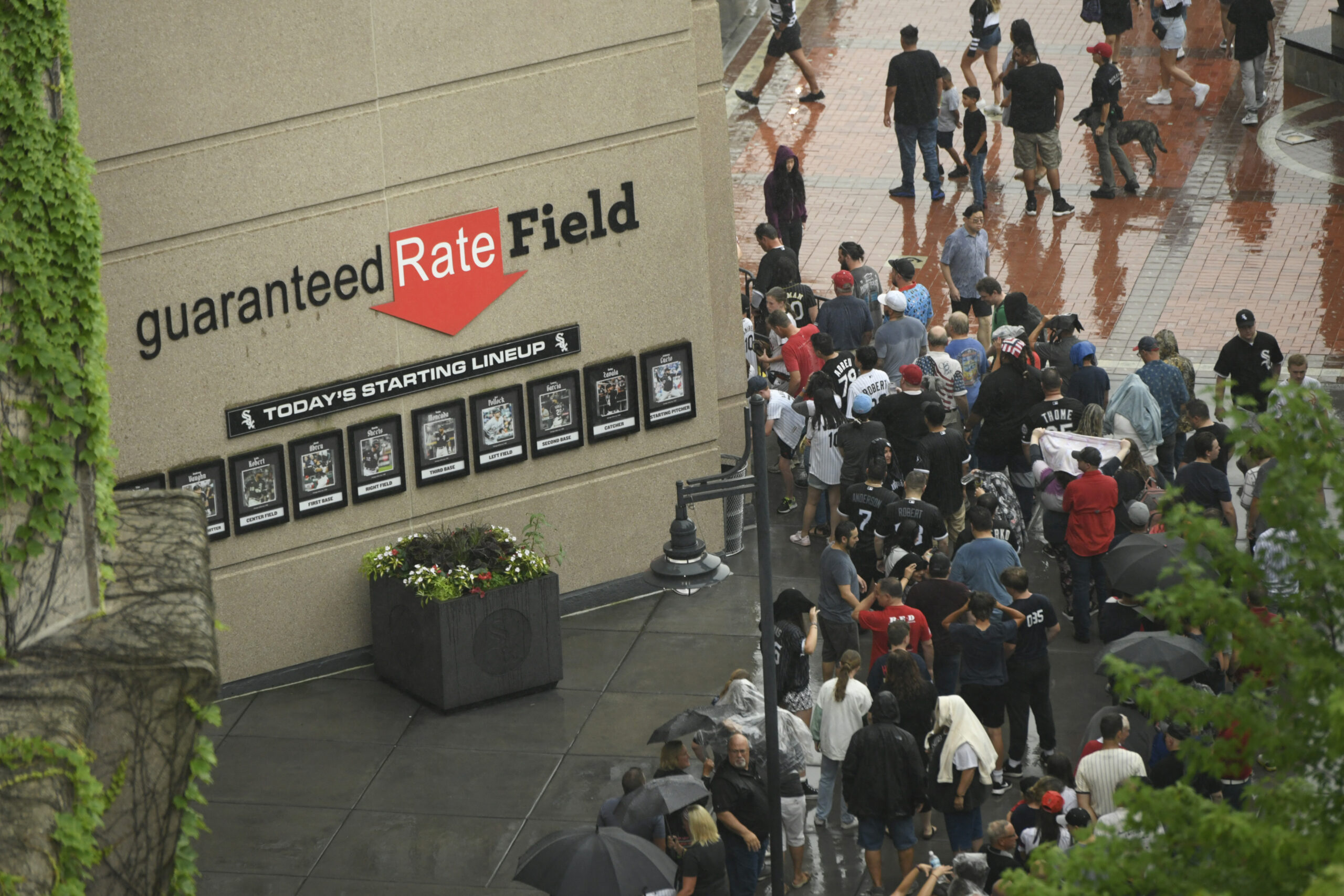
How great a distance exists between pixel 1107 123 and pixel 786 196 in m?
4.49

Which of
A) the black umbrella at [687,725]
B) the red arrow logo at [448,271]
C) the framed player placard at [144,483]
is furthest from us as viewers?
the red arrow logo at [448,271]

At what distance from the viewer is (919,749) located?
11.9m

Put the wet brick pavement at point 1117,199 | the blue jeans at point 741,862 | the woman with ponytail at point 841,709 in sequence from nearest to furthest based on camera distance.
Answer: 1. the blue jeans at point 741,862
2. the woman with ponytail at point 841,709
3. the wet brick pavement at point 1117,199

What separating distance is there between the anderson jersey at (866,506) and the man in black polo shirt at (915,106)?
9.99 meters

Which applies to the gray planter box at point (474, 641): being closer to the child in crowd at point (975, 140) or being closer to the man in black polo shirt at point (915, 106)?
the child in crowd at point (975, 140)

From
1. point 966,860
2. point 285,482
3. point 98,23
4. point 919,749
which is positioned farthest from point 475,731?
point 98,23

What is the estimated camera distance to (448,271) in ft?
47.5

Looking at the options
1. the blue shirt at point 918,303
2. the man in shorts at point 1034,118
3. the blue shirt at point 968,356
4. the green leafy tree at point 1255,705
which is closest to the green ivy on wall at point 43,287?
the green leafy tree at point 1255,705

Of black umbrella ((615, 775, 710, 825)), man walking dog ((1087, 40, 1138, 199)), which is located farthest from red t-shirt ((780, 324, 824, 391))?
black umbrella ((615, 775, 710, 825))

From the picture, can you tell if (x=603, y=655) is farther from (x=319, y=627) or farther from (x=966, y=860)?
(x=966, y=860)

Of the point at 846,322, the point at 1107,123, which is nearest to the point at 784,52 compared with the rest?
the point at 1107,123

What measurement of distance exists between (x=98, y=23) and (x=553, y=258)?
3921 millimetres

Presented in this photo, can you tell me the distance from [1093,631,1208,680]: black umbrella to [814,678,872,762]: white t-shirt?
5.00ft

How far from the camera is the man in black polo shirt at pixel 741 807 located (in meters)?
11.3
